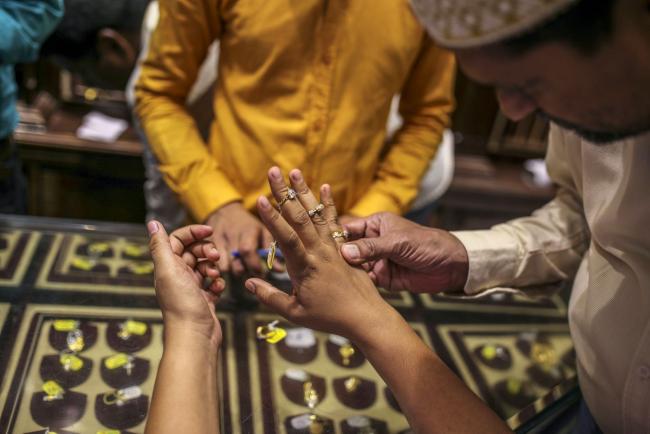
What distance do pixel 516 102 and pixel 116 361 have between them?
37.4 inches

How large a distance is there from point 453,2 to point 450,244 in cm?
75

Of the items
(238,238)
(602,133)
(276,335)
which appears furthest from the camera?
(238,238)

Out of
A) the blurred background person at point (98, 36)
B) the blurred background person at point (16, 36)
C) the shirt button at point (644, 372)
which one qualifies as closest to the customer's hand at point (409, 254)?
the shirt button at point (644, 372)

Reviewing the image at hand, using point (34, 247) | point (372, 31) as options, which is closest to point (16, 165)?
point (34, 247)

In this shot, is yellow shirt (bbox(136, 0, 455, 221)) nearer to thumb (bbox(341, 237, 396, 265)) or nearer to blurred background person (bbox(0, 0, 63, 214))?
blurred background person (bbox(0, 0, 63, 214))

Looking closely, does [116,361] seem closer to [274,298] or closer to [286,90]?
[274,298]

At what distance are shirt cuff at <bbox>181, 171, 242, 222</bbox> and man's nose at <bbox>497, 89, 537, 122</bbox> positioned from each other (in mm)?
1005

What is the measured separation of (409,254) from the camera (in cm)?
140

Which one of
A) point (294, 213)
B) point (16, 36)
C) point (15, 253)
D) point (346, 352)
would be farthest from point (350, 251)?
point (16, 36)

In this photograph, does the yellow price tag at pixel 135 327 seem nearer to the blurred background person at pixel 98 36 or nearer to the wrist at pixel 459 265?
the wrist at pixel 459 265

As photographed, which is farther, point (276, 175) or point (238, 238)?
point (238, 238)

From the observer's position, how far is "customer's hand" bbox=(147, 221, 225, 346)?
3.78 feet

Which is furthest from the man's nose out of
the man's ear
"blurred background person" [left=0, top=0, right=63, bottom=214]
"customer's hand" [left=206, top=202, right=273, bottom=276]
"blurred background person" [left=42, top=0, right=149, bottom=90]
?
the man's ear

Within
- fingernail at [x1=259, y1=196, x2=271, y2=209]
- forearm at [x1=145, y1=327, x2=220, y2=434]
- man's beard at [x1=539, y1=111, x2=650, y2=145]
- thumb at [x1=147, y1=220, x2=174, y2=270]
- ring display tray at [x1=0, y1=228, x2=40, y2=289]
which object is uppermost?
A: man's beard at [x1=539, y1=111, x2=650, y2=145]
